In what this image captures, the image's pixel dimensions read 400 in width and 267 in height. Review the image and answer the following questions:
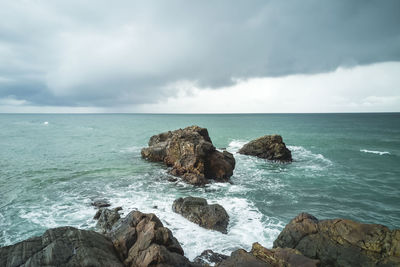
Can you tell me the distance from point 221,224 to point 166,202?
568 centimetres

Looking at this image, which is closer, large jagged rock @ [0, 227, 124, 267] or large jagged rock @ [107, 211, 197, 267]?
large jagged rock @ [0, 227, 124, 267]

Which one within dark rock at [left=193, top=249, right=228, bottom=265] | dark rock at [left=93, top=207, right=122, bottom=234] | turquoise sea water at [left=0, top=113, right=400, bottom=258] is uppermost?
dark rock at [left=93, top=207, right=122, bottom=234]

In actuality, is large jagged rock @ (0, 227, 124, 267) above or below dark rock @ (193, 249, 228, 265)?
above

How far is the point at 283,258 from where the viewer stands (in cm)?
772

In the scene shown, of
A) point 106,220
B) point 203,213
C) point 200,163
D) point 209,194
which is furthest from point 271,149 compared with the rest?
point 106,220

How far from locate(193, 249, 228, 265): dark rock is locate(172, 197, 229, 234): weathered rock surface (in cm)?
256

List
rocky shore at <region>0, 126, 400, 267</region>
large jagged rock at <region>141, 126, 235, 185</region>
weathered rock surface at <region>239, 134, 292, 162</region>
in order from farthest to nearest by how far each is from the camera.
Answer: weathered rock surface at <region>239, 134, 292, 162</region>, large jagged rock at <region>141, 126, 235, 185</region>, rocky shore at <region>0, 126, 400, 267</region>

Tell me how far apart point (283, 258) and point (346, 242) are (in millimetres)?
3062

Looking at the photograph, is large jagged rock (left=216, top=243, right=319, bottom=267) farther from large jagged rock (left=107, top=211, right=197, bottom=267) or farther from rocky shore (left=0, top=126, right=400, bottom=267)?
large jagged rock (left=107, top=211, right=197, bottom=267)

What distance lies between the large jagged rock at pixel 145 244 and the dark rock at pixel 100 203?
7209 mm

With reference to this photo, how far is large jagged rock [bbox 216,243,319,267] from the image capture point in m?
7.45

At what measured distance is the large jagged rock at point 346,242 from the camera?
7.86 m

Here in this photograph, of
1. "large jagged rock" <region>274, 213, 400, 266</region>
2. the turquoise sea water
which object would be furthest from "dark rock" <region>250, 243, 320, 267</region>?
the turquoise sea water

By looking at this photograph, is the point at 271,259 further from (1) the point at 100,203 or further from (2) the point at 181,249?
(1) the point at 100,203
